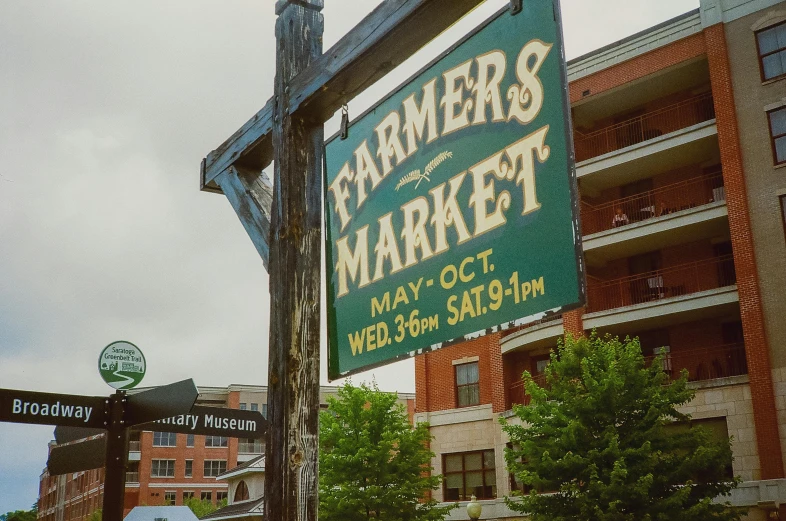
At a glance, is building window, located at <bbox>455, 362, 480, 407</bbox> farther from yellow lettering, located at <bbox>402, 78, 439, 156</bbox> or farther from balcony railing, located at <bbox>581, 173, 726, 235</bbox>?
yellow lettering, located at <bbox>402, 78, 439, 156</bbox>

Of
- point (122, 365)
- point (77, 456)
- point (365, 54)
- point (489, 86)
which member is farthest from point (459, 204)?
point (77, 456)

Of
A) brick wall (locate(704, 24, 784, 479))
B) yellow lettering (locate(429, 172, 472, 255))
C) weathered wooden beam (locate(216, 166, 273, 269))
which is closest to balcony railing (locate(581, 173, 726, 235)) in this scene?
brick wall (locate(704, 24, 784, 479))

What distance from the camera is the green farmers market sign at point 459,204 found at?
304 centimetres

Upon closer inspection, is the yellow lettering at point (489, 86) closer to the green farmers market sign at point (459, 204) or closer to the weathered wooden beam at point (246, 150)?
the green farmers market sign at point (459, 204)

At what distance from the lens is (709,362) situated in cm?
2942

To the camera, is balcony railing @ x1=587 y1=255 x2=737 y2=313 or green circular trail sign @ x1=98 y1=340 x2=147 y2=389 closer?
green circular trail sign @ x1=98 y1=340 x2=147 y2=389

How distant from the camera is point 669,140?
3028cm

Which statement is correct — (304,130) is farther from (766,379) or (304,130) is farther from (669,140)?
(669,140)

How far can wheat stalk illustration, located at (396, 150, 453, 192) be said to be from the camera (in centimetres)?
361

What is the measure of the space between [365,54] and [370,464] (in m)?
27.2

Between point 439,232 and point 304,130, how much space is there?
1.51m

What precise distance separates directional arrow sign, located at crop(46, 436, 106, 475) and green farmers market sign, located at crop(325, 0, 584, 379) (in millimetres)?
2684

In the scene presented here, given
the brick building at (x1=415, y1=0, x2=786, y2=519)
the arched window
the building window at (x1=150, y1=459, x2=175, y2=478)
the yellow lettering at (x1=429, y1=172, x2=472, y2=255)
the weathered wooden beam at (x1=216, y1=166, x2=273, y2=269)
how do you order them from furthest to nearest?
the building window at (x1=150, y1=459, x2=175, y2=478) < the arched window < the brick building at (x1=415, y1=0, x2=786, y2=519) < the weathered wooden beam at (x1=216, y1=166, x2=273, y2=269) < the yellow lettering at (x1=429, y1=172, x2=472, y2=255)

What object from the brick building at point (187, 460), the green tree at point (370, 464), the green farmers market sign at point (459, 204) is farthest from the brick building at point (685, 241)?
the brick building at point (187, 460)
